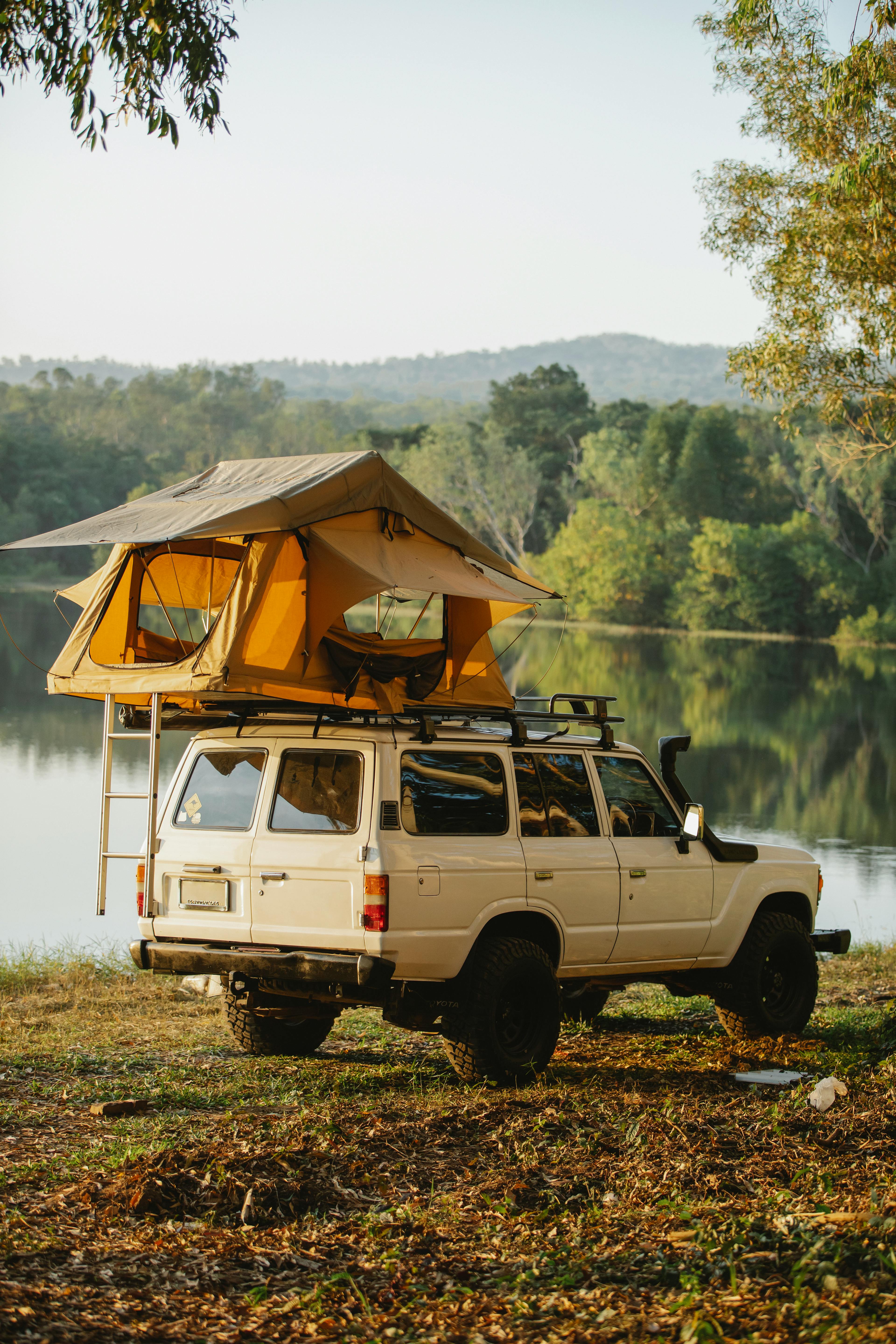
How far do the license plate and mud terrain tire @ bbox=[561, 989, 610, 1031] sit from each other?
3145 mm

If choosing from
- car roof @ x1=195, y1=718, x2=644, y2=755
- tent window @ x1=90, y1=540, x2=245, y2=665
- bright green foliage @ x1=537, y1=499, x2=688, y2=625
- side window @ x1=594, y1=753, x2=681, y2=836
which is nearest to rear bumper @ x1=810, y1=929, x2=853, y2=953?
side window @ x1=594, y1=753, x2=681, y2=836

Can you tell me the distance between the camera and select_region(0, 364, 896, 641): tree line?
73.6 m

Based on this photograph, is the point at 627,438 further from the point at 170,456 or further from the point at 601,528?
the point at 170,456

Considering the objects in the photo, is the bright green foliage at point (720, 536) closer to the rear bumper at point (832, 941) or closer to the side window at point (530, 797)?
the rear bumper at point (832, 941)

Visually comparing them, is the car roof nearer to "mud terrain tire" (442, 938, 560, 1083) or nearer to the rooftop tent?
the rooftop tent

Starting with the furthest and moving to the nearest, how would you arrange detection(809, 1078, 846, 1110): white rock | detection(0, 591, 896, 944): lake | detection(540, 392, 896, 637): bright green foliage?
detection(540, 392, 896, 637): bright green foliage < detection(0, 591, 896, 944): lake < detection(809, 1078, 846, 1110): white rock

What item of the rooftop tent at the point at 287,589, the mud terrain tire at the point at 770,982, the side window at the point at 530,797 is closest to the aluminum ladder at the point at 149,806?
the rooftop tent at the point at 287,589

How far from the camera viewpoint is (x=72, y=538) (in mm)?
7707

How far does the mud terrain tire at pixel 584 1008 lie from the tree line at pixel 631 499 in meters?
54.9

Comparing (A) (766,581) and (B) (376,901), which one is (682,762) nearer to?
(B) (376,901)

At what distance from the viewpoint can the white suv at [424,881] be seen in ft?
22.2

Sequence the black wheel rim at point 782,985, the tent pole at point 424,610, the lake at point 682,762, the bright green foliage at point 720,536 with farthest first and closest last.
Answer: the bright green foliage at point 720,536 → the lake at point 682,762 → the black wheel rim at point 782,985 → the tent pole at point 424,610

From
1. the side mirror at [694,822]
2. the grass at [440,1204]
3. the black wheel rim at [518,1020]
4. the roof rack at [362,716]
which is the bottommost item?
the grass at [440,1204]

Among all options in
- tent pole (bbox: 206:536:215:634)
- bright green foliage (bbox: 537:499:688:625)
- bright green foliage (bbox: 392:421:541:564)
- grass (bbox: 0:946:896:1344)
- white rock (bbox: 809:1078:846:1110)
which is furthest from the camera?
bright green foliage (bbox: 392:421:541:564)
